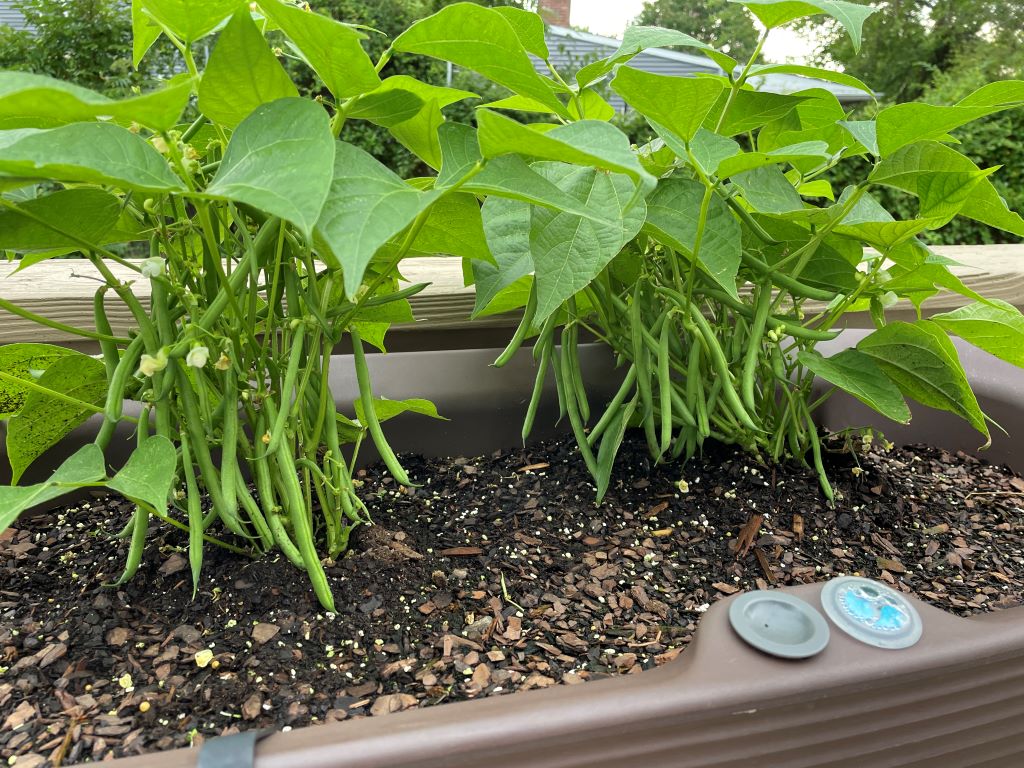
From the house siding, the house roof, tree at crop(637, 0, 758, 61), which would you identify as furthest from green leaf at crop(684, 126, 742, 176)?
tree at crop(637, 0, 758, 61)

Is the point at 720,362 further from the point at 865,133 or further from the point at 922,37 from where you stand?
the point at 922,37

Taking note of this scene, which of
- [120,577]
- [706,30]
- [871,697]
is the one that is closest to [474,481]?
[120,577]

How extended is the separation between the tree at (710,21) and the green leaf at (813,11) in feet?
48.3

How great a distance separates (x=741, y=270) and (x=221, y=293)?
0.43 meters

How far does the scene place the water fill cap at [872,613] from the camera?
15.3 inches

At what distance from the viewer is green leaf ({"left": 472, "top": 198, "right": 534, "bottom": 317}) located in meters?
0.55

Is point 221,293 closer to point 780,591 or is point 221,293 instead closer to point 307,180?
point 307,180

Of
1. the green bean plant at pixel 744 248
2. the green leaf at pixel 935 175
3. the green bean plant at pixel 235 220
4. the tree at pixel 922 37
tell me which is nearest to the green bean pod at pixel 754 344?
the green bean plant at pixel 744 248

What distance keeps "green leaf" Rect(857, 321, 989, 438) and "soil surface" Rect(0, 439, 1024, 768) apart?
118mm

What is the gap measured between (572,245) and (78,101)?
274 millimetres

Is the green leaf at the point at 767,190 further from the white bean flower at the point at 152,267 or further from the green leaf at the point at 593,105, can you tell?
the white bean flower at the point at 152,267

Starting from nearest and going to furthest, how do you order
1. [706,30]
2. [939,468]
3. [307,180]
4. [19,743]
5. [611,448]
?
1. [307,180]
2. [19,743]
3. [611,448]
4. [939,468]
5. [706,30]

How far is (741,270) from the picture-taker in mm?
668

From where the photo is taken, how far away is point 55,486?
38cm
